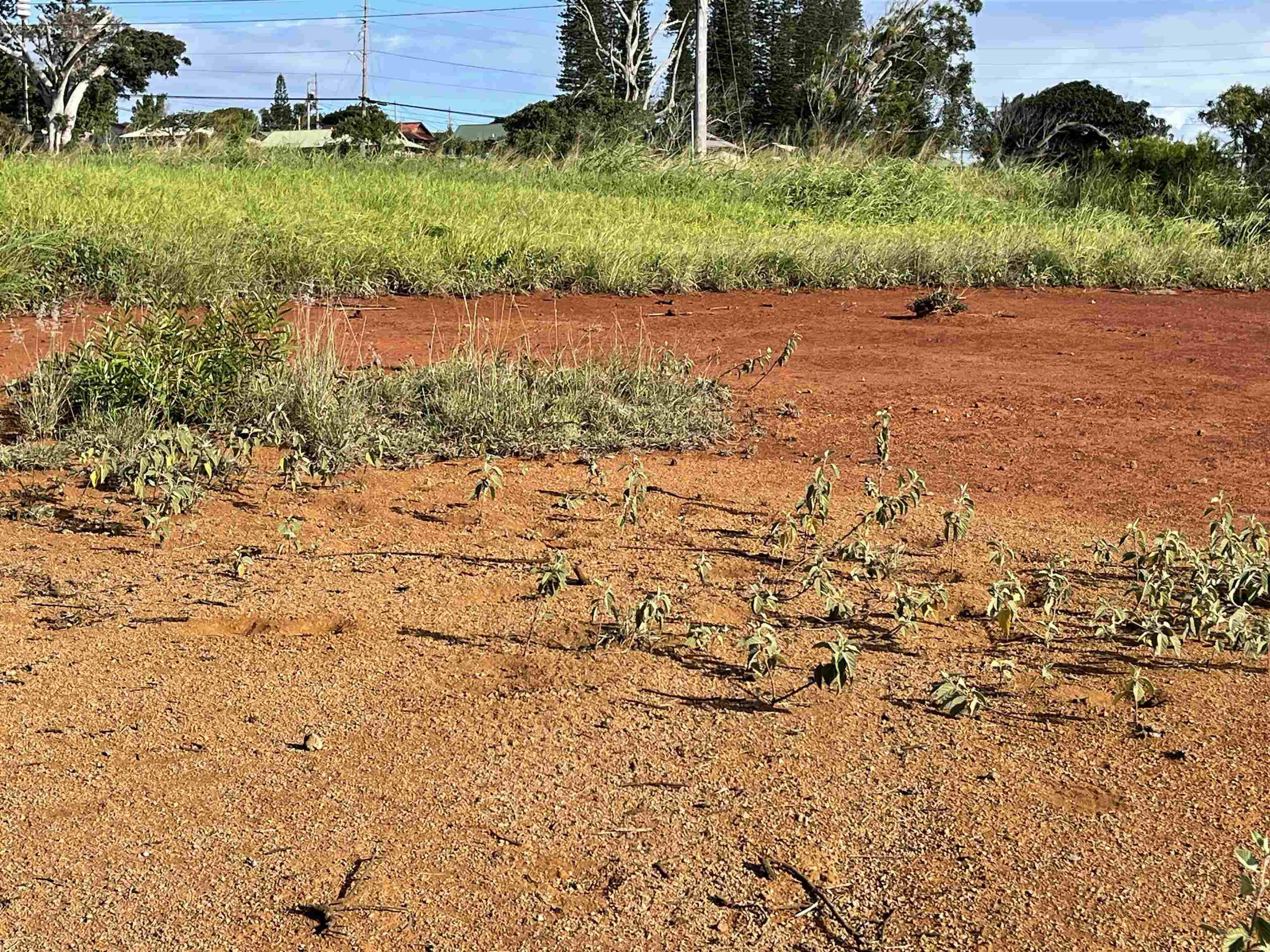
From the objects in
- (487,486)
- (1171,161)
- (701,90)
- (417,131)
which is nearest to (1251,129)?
(1171,161)

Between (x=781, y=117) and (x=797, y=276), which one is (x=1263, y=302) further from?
(x=781, y=117)

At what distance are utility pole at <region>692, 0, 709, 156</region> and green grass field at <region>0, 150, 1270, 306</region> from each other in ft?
8.06

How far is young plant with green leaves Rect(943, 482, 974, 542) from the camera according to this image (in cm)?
355

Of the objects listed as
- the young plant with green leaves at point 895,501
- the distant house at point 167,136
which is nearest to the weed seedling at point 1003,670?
the young plant with green leaves at point 895,501

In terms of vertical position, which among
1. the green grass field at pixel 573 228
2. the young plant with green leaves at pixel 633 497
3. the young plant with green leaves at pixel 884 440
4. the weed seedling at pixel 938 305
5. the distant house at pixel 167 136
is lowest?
the young plant with green leaves at pixel 633 497

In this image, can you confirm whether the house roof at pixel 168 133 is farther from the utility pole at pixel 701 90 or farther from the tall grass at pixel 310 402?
the tall grass at pixel 310 402

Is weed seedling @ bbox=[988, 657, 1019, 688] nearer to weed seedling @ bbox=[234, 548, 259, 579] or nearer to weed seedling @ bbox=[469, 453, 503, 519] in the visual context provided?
weed seedling @ bbox=[469, 453, 503, 519]

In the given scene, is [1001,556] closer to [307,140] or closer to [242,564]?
[242,564]

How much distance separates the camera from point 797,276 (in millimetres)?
9469

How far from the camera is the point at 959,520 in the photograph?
3.55 m

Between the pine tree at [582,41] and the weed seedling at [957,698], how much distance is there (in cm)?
4041

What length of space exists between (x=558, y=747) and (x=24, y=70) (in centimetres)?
4026

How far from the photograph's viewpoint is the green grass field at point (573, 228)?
7.51 m

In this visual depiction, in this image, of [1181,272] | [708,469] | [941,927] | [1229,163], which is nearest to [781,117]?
[1229,163]
